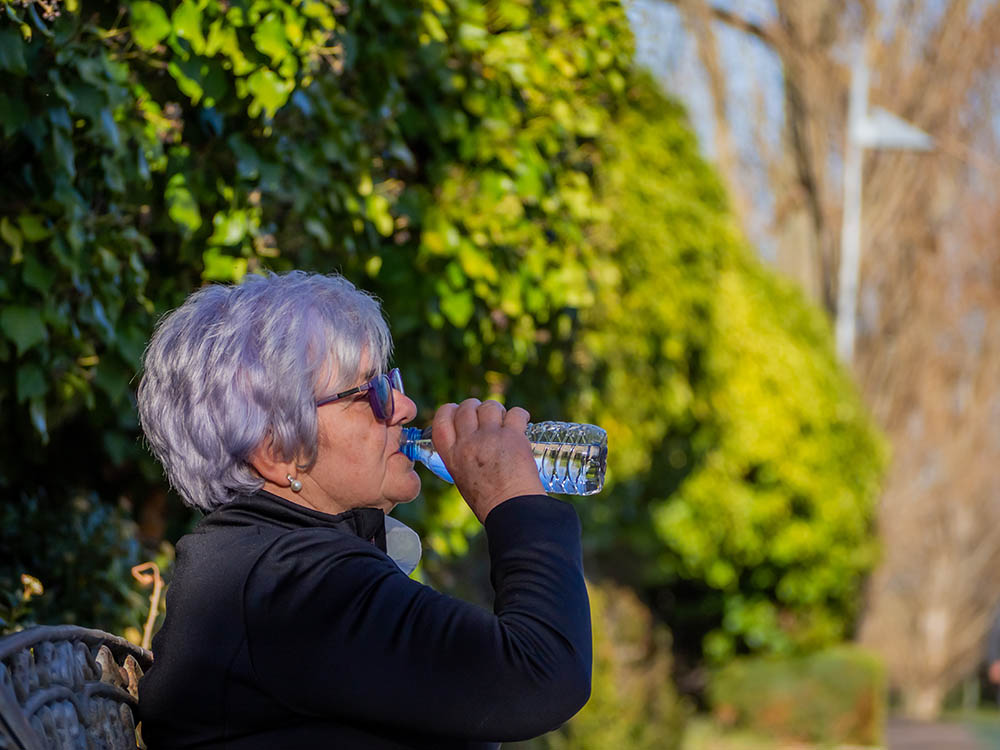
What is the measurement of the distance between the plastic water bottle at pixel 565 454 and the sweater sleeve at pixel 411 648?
382mm

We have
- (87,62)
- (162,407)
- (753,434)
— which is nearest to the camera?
(162,407)

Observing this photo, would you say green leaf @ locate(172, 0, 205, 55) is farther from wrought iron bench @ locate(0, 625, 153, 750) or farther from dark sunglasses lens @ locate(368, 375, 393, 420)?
wrought iron bench @ locate(0, 625, 153, 750)

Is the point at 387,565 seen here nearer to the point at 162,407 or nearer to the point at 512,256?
the point at 162,407

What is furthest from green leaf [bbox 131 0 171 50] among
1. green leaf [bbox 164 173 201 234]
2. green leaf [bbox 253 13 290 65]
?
green leaf [bbox 164 173 201 234]

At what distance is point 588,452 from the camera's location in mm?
2086

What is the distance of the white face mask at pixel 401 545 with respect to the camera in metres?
2.02

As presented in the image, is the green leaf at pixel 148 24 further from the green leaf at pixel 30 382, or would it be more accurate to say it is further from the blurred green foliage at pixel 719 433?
the blurred green foliage at pixel 719 433

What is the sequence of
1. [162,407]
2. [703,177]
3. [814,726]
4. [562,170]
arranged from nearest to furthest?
[162,407]
[562,170]
[703,177]
[814,726]

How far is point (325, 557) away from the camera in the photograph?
1.63 meters

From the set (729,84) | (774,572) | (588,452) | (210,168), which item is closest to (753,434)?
(774,572)

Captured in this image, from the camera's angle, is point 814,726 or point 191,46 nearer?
point 191,46

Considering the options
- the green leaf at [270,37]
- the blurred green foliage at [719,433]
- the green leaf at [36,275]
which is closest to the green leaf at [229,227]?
the green leaf at [270,37]

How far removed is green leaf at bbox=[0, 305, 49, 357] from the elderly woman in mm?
936

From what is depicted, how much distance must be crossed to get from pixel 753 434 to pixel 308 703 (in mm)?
8820
